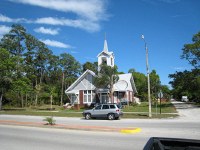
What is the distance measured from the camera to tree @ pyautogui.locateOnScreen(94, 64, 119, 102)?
44.6 metres

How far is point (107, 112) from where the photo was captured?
2756 cm

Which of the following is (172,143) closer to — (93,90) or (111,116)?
(111,116)

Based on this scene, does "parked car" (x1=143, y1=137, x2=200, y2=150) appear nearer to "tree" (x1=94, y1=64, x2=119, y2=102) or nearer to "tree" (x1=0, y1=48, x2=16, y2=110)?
"tree" (x1=94, y1=64, x2=119, y2=102)

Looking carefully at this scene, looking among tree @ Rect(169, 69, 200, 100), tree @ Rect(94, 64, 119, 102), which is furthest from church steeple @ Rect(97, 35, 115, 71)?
tree @ Rect(169, 69, 200, 100)

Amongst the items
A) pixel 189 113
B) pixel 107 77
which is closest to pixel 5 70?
pixel 107 77

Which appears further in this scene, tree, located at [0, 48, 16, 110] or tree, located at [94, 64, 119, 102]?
tree, located at [0, 48, 16, 110]

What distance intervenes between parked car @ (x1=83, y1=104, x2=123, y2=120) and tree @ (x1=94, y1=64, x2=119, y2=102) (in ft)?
54.4

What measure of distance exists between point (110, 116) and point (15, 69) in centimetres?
2794

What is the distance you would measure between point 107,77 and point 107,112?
57.5 feet

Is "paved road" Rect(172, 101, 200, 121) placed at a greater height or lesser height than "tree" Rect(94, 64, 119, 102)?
lesser

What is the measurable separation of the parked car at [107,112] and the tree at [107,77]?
16.6 metres

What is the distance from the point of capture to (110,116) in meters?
27.4

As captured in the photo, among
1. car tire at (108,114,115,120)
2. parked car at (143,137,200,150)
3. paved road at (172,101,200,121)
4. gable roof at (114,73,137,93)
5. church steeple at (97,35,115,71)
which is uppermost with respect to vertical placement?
church steeple at (97,35,115,71)

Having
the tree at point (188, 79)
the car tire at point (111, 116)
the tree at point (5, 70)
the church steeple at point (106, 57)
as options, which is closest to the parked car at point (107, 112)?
the car tire at point (111, 116)
